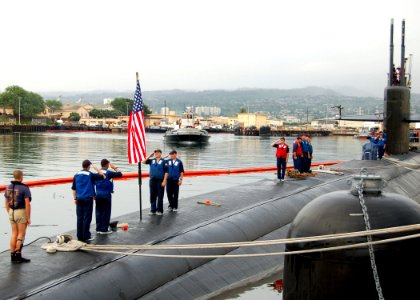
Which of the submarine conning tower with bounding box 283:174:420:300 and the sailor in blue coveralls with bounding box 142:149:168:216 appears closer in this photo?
the submarine conning tower with bounding box 283:174:420:300

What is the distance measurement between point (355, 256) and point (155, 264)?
10.2ft

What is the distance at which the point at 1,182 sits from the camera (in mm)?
22922

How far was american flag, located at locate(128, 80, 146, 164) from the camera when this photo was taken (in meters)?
8.84

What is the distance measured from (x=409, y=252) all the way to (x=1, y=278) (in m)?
4.19

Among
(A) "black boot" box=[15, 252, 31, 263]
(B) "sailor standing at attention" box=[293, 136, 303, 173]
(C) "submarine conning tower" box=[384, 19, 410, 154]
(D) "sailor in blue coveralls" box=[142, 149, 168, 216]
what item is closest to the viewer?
(A) "black boot" box=[15, 252, 31, 263]

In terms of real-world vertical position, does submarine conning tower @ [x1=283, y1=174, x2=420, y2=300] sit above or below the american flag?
below

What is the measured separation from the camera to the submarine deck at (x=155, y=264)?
577cm

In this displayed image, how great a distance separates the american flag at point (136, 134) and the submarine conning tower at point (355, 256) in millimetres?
4480

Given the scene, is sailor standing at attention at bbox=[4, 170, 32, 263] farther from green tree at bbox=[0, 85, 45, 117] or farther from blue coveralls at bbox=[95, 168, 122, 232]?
Answer: green tree at bbox=[0, 85, 45, 117]

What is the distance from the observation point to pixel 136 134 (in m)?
8.84

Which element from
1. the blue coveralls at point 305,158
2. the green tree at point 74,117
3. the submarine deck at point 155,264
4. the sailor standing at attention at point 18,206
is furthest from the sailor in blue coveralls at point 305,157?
the green tree at point 74,117

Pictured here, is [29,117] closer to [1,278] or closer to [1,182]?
[1,182]

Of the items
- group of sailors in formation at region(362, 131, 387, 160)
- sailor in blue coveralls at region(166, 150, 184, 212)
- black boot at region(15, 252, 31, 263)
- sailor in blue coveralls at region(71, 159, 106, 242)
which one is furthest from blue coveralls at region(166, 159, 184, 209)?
group of sailors in formation at region(362, 131, 387, 160)

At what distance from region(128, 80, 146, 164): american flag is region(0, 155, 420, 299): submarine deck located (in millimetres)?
1093
